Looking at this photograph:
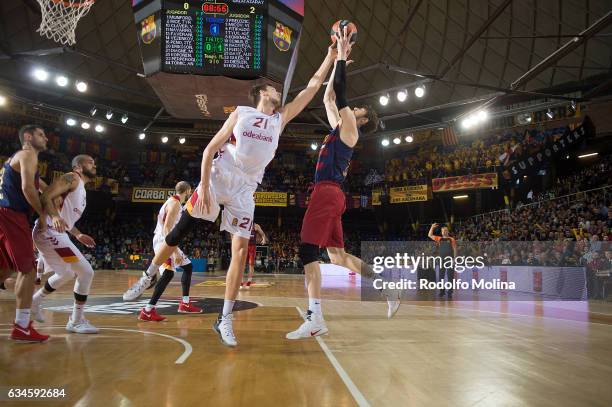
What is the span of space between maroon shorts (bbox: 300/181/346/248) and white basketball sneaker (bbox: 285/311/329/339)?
0.73 meters

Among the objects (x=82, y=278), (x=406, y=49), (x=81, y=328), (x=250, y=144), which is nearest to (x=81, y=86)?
(x=406, y=49)

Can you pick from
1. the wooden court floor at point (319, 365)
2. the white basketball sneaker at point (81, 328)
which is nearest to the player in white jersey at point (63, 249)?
the white basketball sneaker at point (81, 328)

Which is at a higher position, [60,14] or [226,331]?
[60,14]

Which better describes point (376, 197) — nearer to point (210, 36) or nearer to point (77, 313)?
point (210, 36)

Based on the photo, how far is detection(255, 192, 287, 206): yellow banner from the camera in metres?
28.6

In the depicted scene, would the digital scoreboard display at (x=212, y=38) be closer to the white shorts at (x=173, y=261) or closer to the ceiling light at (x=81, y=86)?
the white shorts at (x=173, y=261)

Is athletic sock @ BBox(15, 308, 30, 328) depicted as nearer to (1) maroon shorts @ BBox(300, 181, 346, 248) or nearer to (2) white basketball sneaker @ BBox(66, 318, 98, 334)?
Result: (2) white basketball sneaker @ BBox(66, 318, 98, 334)

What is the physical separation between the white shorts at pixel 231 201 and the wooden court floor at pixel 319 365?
1.08 meters

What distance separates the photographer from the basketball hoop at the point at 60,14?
26.6 feet

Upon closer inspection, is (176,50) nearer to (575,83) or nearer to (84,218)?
(575,83)

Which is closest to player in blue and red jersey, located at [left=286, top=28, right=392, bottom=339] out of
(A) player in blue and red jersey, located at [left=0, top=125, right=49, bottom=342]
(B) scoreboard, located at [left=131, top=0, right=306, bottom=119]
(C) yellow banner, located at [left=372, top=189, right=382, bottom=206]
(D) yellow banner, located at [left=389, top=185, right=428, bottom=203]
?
(A) player in blue and red jersey, located at [left=0, top=125, right=49, bottom=342]

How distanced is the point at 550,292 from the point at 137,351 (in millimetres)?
10856

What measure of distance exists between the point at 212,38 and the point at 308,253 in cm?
900

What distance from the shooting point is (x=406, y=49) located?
2408cm
